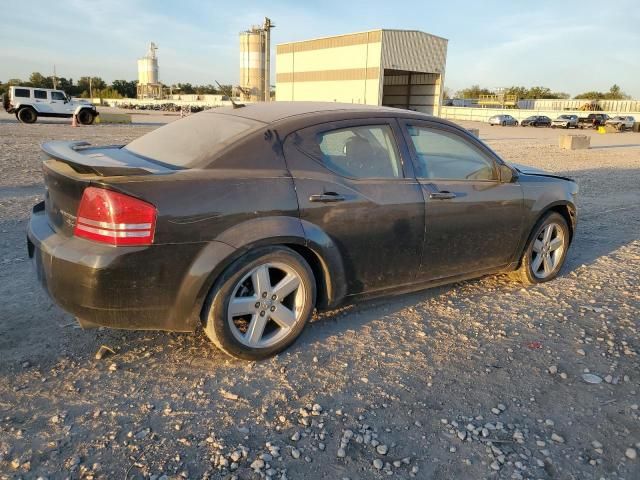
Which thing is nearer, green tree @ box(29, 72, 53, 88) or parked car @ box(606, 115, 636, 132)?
parked car @ box(606, 115, 636, 132)

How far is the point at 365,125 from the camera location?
11.9 ft

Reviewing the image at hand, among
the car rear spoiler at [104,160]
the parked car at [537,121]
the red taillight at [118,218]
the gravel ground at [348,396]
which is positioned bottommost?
the gravel ground at [348,396]

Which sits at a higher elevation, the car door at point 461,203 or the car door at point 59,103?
the car door at point 59,103

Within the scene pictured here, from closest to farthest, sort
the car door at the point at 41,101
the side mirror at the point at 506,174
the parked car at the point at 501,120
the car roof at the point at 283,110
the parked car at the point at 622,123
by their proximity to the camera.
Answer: the car roof at the point at 283,110 < the side mirror at the point at 506,174 < the car door at the point at 41,101 < the parked car at the point at 622,123 < the parked car at the point at 501,120

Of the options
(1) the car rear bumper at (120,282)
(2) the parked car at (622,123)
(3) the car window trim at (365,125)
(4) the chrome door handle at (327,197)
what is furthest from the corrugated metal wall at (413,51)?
(1) the car rear bumper at (120,282)

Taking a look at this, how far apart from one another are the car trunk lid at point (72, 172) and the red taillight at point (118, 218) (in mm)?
89

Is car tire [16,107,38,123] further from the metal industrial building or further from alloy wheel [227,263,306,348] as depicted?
alloy wheel [227,263,306,348]

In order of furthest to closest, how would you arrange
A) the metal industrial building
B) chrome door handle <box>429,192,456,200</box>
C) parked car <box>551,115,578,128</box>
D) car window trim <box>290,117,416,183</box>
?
1. parked car <box>551,115,578,128</box>
2. the metal industrial building
3. chrome door handle <box>429,192,456,200</box>
4. car window trim <box>290,117,416,183</box>

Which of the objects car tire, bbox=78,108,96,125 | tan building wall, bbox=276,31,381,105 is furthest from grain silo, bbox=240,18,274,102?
car tire, bbox=78,108,96,125

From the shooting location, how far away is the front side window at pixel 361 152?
341 cm

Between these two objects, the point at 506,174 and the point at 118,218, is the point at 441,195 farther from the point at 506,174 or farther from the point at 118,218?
the point at 118,218

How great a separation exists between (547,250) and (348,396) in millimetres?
2895

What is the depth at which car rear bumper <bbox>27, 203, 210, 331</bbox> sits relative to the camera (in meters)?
2.68

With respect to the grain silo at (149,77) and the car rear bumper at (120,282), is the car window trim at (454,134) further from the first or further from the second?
the grain silo at (149,77)
